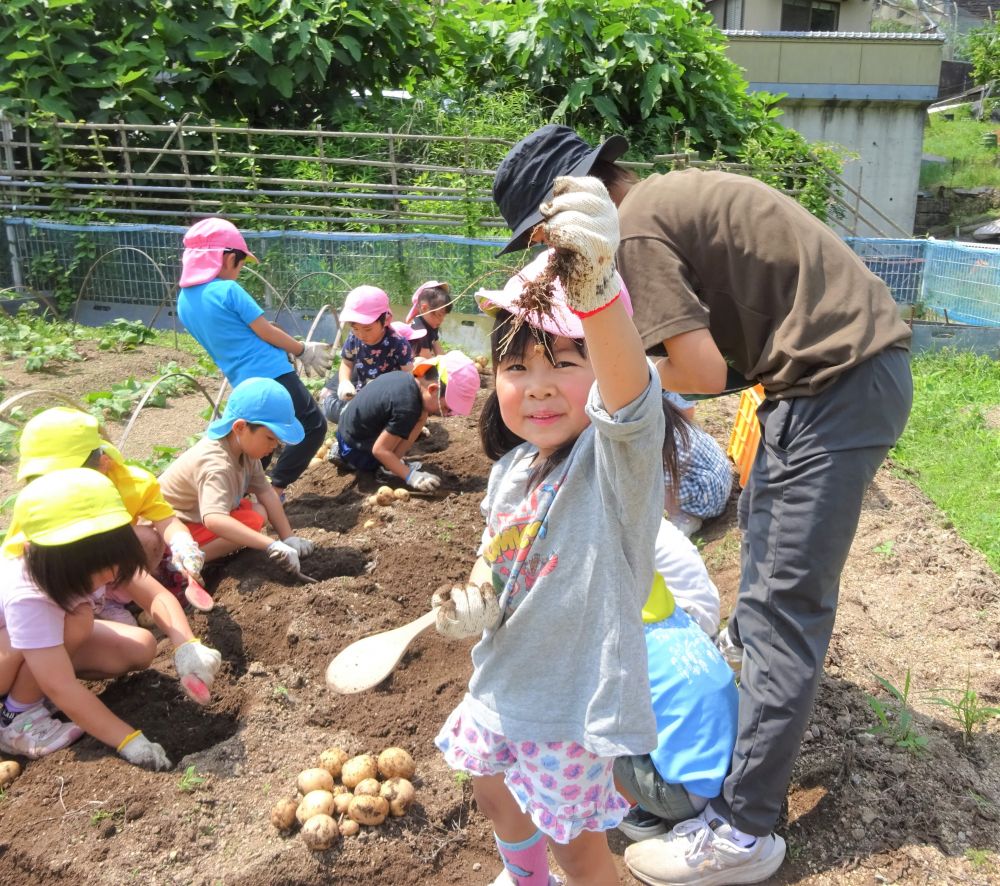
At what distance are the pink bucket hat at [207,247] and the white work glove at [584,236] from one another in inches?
149

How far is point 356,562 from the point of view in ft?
13.3

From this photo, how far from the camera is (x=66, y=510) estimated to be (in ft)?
8.27

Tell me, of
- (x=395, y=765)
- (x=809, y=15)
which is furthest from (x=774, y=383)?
(x=809, y=15)

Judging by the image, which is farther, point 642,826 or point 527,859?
point 642,826

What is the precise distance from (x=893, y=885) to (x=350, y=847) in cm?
135

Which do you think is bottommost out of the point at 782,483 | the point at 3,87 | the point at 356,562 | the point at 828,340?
the point at 356,562

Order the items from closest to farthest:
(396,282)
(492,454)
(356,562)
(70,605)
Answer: (492,454) < (70,605) < (356,562) < (396,282)

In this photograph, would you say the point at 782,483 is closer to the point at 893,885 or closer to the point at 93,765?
the point at 893,885

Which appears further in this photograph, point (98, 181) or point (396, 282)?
point (98, 181)

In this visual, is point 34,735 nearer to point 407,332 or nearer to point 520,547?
point 520,547

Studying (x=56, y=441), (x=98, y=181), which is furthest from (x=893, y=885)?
(x=98, y=181)

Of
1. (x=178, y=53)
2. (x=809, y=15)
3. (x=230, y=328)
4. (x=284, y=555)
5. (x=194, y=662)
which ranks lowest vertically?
(x=284, y=555)

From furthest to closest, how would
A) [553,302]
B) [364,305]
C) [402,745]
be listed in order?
[364,305] → [402,745] → [553,302]

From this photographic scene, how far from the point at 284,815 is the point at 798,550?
5.00 feet
